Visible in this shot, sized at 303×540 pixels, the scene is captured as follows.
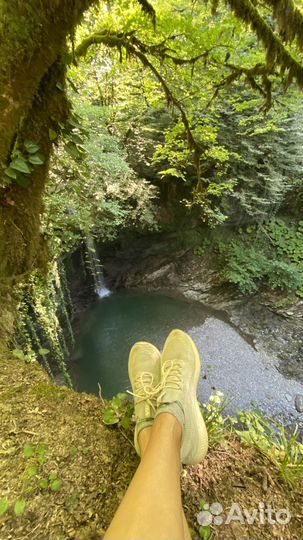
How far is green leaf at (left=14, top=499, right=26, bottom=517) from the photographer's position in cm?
97

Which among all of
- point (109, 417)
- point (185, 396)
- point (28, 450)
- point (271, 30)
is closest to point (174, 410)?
point (185, 396)

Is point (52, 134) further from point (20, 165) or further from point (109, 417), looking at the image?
point (109, 417)

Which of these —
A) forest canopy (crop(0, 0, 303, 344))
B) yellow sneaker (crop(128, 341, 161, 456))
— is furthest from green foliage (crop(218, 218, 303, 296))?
yellow sneaker (crop(128, 341, 161, 456))

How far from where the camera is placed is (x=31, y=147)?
1.56 metres

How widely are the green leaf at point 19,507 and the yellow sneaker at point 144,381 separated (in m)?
0.47

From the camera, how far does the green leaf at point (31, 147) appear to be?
1549mm

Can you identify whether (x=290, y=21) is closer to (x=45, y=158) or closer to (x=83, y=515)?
(x=45, y=158)

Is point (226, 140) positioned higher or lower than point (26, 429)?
higher

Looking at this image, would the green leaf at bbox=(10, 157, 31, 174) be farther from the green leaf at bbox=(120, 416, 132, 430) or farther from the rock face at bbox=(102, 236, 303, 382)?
the rock face at bbox=(102, 236, 303, 382)

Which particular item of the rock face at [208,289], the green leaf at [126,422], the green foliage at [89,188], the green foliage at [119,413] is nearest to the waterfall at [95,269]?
the rock face at [208,289]

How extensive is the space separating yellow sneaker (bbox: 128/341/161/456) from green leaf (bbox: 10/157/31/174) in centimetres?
135

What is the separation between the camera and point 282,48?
6.52ft

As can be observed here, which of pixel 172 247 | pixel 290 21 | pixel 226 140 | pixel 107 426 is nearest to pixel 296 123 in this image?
pixel 226 140

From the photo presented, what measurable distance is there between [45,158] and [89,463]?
66.4 inches
